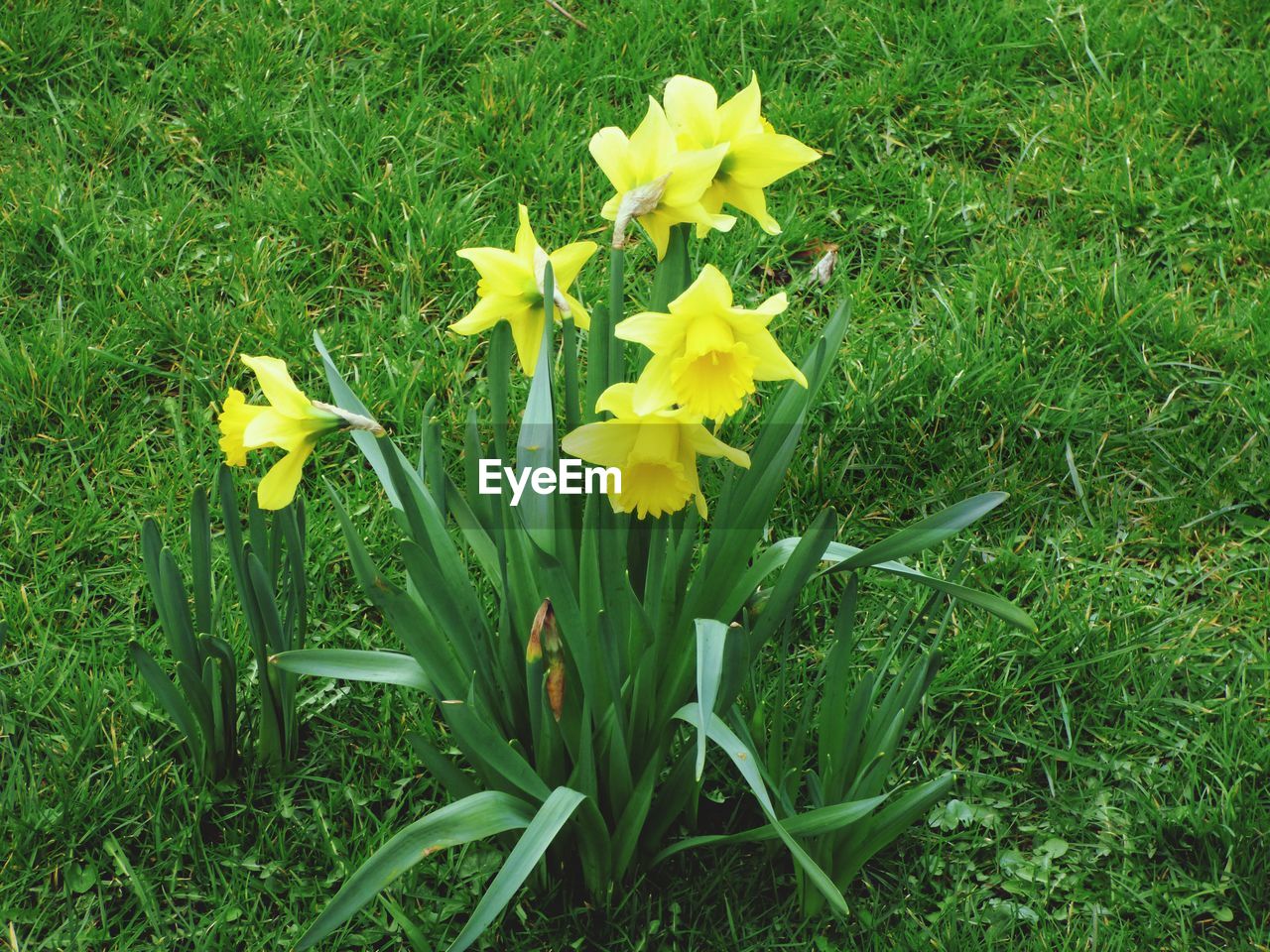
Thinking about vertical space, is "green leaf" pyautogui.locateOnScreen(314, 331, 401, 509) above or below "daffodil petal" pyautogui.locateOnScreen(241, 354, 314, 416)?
below

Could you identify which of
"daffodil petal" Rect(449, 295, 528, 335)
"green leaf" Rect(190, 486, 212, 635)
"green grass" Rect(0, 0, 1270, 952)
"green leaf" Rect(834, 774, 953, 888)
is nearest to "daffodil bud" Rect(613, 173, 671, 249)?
"daffodil petal" Rect(449, 295, 528, 335)

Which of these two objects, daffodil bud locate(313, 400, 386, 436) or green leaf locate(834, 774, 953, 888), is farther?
green leaf locate(834, 774, 953, 888)

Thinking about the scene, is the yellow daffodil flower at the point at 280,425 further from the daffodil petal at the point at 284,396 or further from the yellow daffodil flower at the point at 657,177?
the yellow daffodil flower at the point at 657,177

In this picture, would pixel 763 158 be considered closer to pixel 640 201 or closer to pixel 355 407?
pixel 640 201

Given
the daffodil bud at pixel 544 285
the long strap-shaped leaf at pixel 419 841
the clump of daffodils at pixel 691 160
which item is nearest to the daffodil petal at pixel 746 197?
the clump of daffodils at pixel 691 160

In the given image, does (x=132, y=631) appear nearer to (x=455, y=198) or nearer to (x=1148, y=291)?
(x=455, y=198)

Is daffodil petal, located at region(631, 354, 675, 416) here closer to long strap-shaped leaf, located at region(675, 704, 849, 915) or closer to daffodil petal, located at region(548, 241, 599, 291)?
daffodil petal, located at region(548, 241, 599, 291)
